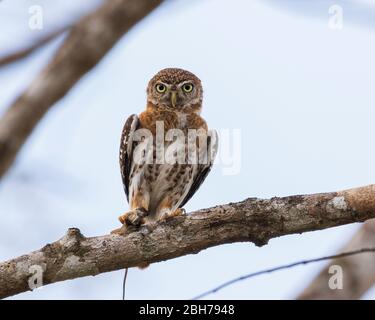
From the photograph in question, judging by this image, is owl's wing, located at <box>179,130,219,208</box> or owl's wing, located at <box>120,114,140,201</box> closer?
owl's wing, located at <box>120,114,140,201</box>

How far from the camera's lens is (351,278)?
18.7 feet

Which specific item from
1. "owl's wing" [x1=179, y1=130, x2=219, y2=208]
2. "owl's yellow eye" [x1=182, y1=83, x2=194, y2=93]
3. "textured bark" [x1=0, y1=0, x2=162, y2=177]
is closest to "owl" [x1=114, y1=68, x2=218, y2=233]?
"owl's wing" [x1=179, y1=130, x2=219, y2=208]

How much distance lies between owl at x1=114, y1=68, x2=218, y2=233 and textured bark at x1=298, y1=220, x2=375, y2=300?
158 cm

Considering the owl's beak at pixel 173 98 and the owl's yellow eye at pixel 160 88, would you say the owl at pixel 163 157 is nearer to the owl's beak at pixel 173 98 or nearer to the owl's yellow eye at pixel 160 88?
the owl's beak at pixel 173 98

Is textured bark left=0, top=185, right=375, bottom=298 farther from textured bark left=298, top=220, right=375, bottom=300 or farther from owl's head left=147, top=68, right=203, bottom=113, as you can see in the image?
owl's head left=147, top=68, right=203, bottom=113

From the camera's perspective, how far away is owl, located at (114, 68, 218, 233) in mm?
6273

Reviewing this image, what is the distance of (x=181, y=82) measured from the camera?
7395 mm

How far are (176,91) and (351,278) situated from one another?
2.81 m

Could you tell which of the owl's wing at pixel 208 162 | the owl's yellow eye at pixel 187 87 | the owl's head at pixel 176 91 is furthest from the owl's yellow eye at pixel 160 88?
the owl's wing at pixel 208 162

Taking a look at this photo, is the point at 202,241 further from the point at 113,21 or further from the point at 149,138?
the point at 149,138

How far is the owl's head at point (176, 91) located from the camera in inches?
279

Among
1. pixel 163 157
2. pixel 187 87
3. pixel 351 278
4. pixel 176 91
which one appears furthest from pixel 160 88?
pixel 351 278
